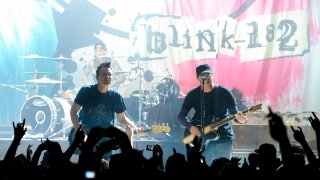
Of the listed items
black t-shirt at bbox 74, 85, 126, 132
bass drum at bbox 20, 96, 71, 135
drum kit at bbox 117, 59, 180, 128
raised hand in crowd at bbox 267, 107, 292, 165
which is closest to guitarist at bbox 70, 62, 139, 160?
black t-shirt at bbox 74, 85, 126, 132

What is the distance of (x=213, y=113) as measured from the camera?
23.3ft

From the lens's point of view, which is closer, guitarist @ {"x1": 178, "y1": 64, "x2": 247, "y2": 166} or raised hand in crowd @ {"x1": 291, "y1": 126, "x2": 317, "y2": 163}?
raised hand in crowd @ {"x1": 291, "y1": 126, "x2": 317, "y2": 163}

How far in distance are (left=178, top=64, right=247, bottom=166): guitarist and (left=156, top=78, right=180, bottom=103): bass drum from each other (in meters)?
1.96

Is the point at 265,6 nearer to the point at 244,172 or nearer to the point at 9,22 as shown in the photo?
the point at 9,22

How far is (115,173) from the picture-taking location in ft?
7.84

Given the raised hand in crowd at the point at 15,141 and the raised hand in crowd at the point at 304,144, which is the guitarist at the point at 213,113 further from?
the raised hand in crowd at the point at 15,141

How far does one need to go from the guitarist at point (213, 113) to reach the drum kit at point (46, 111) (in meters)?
2.88

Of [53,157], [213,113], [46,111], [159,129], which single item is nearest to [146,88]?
[159,129]

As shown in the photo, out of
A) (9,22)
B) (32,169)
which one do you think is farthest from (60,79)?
(32,169)

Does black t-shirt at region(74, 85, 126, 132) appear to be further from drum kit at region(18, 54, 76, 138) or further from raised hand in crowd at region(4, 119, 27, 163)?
raised hand in crowd at region(4, 119, 27, 163)

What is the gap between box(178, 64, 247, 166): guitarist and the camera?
6906mm

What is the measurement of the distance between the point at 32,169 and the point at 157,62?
22.1 feet

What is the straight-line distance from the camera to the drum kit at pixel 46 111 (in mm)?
9305

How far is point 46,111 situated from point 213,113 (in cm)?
333
